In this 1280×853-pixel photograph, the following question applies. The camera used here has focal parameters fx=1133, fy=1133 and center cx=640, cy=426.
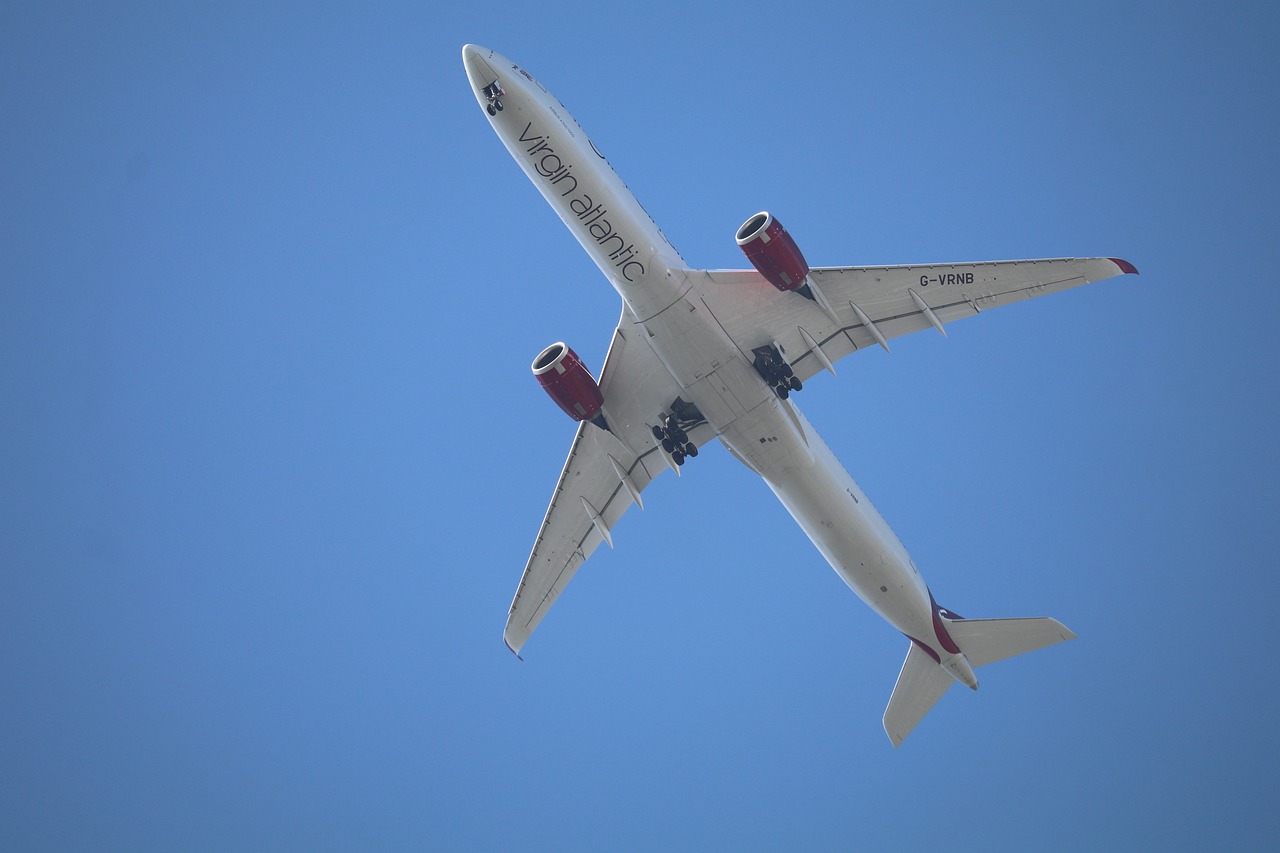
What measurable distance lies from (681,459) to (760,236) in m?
7.58

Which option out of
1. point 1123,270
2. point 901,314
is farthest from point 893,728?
point 1123,270

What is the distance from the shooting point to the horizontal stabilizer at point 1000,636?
3397 centimetres

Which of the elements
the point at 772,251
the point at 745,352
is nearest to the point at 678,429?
the point at 745,352

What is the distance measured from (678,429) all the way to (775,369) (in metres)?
3.62

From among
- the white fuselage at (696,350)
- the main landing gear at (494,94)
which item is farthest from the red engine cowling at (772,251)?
the main landing gear at (494,94)

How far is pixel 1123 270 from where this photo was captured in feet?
98.2

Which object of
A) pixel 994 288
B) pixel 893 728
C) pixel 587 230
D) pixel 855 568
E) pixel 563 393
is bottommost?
pixel 893 728

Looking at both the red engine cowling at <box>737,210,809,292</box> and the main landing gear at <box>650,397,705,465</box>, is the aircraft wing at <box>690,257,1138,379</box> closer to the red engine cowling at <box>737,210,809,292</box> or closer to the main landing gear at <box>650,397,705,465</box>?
the red engine cowling at <box>737,210,809,292</box>

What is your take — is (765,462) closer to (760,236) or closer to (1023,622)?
(760,236)

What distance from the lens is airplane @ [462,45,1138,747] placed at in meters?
28.9

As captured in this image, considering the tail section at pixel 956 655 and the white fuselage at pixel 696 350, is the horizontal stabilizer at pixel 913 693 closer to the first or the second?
the tail section at pixel 956 655

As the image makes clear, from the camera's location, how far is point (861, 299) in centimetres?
3164

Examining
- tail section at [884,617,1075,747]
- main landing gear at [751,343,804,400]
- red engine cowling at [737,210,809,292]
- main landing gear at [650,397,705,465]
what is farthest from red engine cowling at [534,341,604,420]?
tail section at [884,617,1075,747]

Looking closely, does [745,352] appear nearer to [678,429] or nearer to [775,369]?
[775,369]
